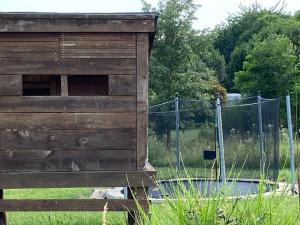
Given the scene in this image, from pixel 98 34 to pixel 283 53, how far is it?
18979 mm

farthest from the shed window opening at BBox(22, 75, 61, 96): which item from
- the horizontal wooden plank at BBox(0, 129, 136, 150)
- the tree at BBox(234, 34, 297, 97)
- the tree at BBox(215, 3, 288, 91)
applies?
the tree at BBox(215, 3, 288, 91)

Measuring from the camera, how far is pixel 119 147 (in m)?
6.00

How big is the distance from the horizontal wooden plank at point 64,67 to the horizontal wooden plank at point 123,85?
67 millimetres

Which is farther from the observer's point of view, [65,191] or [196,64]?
[196,64]

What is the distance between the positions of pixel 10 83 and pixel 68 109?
61 cm

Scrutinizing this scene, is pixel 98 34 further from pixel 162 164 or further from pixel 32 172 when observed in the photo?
pixel 162 164

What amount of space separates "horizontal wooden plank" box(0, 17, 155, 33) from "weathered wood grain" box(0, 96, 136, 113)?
64 centimetres

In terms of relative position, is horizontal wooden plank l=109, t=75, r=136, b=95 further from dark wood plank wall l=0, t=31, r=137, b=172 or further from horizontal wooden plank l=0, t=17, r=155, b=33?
horizontal wooden plank l=0, t=17, r=155, b=33

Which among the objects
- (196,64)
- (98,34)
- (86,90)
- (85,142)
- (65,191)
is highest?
(196,64)

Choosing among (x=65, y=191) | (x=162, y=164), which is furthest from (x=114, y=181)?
(x=162, y=164)

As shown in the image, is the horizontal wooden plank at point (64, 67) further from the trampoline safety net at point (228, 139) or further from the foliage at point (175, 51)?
the foliage at point (175, 51)

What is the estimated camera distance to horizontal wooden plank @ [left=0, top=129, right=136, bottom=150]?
5938 millimetres

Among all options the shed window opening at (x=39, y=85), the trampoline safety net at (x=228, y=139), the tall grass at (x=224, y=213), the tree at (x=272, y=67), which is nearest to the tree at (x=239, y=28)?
the tree at (x=272, y=67)

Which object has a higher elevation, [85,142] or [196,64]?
[196,64]
